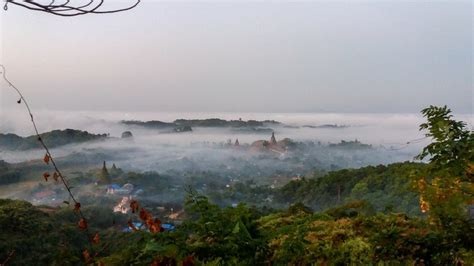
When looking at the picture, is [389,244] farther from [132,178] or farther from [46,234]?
[132,178]

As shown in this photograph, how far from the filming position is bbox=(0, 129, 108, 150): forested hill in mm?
10609

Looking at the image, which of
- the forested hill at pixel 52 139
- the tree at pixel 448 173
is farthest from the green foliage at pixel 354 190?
the forested hill at pixel 52 139

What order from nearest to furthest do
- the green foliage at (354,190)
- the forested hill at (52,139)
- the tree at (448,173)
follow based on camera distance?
the tree at (448,173), the green foliage at (354,190), the forested hill at (52,139)

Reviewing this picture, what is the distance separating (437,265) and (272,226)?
1.27 m

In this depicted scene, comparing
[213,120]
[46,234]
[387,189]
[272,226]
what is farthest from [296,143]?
[272,226]

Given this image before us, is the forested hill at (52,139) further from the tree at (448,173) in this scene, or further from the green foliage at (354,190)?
Answer: the tree at (448,173)

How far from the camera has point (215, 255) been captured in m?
2.50

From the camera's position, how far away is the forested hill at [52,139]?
1061 cm

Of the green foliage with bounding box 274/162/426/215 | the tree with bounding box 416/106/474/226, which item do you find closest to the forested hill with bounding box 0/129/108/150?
the green foliage with bounding box 274/162/426/215

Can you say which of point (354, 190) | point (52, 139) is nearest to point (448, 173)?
point (354, 190)

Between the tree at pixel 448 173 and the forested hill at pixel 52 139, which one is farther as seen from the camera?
the forested hill at pixel 52 139

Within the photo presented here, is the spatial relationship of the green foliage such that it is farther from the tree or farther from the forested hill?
the forested hill

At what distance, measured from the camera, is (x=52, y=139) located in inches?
461

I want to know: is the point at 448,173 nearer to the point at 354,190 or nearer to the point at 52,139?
the point at 354,190
